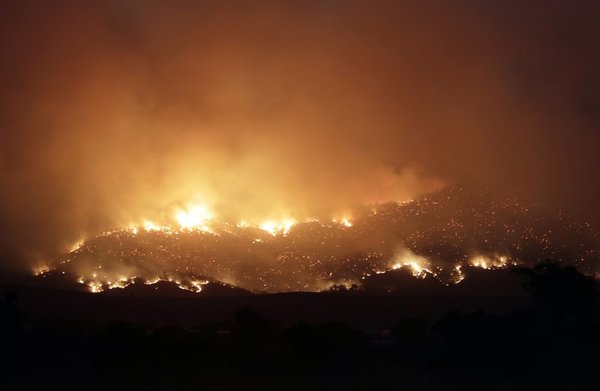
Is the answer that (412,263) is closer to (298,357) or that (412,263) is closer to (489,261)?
(489,261)

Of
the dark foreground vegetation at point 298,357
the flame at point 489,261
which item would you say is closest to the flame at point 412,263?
the flame at point 489,261

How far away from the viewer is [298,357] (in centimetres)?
2877

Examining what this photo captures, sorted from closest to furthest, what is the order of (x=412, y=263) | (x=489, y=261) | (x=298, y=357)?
(x=298, y=357) < (x=412, y=263) < (x=489, y=261)

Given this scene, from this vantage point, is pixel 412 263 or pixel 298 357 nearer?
pixel 298 357

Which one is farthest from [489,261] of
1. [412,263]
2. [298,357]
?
[298,357]

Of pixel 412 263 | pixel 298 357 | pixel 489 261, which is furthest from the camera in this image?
pixel 489 261

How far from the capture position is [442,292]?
4894 centimetres

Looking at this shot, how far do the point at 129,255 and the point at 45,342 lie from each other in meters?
22.3

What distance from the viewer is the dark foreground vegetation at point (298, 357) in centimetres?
2689

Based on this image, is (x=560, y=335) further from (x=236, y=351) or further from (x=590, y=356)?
(x=236, y=351)

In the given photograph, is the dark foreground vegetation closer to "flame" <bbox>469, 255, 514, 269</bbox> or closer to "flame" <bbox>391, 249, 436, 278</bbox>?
"flame" <bbox>391, 249, 436, 278</bbox>

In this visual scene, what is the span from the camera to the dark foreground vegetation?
88.2 ft

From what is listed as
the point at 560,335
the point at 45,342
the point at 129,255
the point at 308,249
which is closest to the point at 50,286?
the point at 129,255

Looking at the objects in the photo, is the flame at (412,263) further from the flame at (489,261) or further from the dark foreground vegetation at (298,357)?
the dark foreground vegetation at (298,357)
